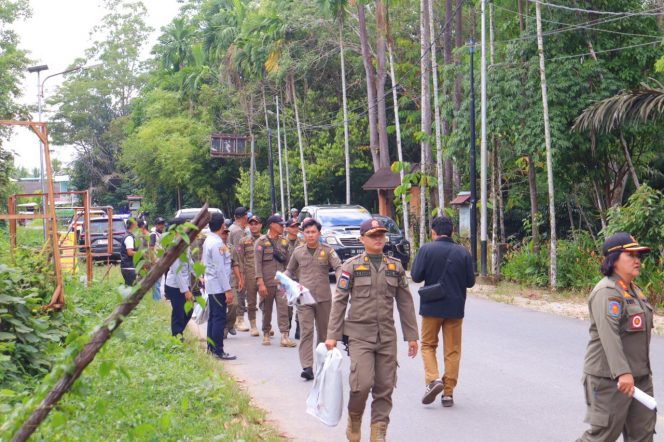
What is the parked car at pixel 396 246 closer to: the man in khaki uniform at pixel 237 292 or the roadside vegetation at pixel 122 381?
the man in khaki uniform at pixel 237 292

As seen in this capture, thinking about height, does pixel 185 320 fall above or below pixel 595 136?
below

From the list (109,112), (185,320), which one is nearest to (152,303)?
(185,320)

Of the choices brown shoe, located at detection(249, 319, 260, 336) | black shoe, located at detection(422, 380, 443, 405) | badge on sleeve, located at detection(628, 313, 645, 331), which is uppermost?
badge on sleeve, located at detection(628, 313, 645, 331)

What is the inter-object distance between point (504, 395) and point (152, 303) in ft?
30.7

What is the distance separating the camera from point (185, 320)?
11336 millimetres

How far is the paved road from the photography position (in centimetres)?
749

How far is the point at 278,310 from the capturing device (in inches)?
484

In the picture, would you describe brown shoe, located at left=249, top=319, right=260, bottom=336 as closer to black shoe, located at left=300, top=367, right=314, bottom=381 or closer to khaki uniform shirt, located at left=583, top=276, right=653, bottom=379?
black shoe, located at left=300, top=367, right=314, bottom=381

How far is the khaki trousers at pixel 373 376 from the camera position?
6676 mm

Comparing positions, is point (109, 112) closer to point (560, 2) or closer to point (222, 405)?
point (560, 2)

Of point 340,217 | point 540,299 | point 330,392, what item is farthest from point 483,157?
point 330,392

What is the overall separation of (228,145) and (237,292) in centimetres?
3242

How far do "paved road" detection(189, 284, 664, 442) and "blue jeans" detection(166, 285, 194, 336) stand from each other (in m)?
0.91

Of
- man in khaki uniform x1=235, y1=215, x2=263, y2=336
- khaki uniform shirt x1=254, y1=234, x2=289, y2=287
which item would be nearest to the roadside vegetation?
khaki uniform shirt x1=254, y1=234, x2=289, y2=287
